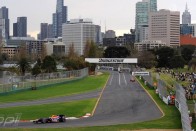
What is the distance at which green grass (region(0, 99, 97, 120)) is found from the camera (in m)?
39.0

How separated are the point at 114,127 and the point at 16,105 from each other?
59.4 feet

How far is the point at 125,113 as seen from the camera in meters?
40.4

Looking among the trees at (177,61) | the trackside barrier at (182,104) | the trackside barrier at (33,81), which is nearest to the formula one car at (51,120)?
the trackside barrier at (182,104)

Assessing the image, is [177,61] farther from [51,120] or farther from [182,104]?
[51,120]

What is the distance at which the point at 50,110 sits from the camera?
140 feet

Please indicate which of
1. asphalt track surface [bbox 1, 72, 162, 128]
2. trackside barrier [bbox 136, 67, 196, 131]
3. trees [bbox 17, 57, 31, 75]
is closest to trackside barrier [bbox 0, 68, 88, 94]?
asphalt track surface [bbox 1, 72, 162, 128]

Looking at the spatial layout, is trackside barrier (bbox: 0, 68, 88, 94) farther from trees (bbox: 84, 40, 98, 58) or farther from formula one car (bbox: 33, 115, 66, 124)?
trees (bbox: 84, 40, 98, 58)

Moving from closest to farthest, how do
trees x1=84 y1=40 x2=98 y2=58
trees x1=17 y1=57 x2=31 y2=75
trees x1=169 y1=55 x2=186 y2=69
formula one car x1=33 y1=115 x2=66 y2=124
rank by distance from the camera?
formula one car x1=33 y1=115 x2=66 y2=124
trees x1=17 y1=57 x2=31 y2=75
trees x1=169 y1=55 x2=186 y2=69
trees x1=84 y1=40 x2=98 y2=58

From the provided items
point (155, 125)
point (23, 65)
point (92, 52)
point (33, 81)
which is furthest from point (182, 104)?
point (92, 52)

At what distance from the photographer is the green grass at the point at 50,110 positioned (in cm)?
3903

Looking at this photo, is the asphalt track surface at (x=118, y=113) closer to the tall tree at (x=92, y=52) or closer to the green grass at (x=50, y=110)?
the green grass at (x=50, y=110)

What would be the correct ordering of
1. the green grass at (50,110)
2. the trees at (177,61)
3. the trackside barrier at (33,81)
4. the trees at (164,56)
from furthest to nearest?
the trees at (164,56), the trees at (177,61), the trackside barrier at (33,81), the green grass at (50,110)

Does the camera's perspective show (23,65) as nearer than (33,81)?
No

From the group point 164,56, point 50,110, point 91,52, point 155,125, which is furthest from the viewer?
point 91,52
